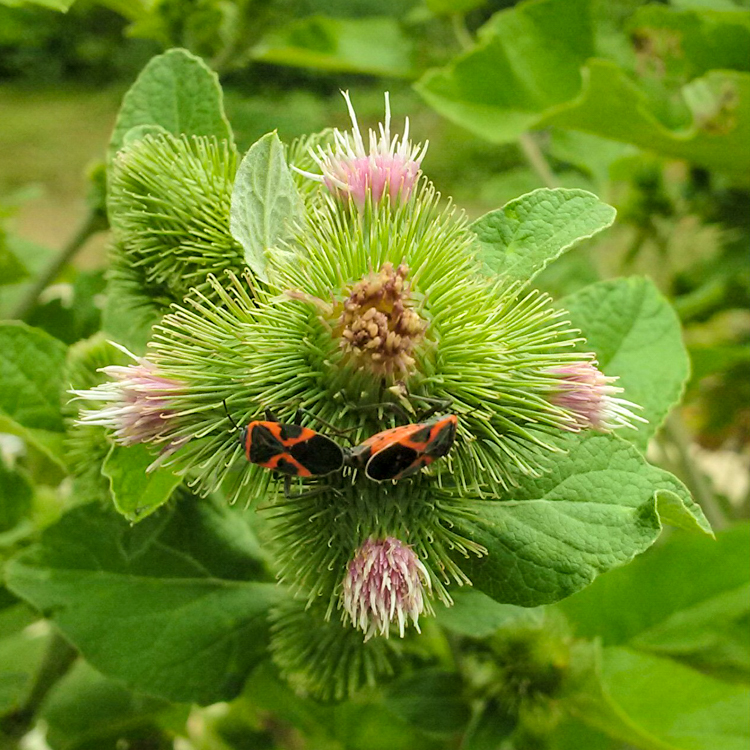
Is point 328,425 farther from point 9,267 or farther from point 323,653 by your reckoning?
point 9,267

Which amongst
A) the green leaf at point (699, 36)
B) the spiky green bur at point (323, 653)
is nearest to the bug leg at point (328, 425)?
the spiky green bur at point (323, 653)

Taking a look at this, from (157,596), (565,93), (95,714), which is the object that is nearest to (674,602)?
(157,596)

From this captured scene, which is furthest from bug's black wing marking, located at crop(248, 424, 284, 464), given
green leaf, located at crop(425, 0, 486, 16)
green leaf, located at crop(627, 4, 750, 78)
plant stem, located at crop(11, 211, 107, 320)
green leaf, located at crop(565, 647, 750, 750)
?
green leaf, located at crop(425, 0, 486, 16)

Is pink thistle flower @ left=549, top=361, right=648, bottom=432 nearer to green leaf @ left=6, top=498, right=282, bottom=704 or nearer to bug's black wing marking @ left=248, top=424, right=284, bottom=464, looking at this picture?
bug's black wing marking @ left=248, top=424, right=284, bottom=464

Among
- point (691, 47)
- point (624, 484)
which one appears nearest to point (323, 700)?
point (624, 484)

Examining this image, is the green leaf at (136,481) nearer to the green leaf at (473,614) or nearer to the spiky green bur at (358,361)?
the spiky green bur at (358,361)

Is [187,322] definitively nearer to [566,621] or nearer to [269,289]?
[269,289]
